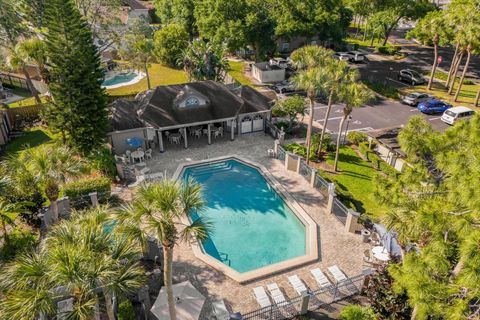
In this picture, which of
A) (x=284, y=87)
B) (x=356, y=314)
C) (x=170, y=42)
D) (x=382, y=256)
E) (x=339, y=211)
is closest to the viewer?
(x=356, y=314)

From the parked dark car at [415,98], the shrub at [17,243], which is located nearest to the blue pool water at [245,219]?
the shrub at [17,243]

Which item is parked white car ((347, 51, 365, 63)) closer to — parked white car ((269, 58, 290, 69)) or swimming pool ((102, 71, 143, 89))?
parked white car ((269, 58, 290, 69))

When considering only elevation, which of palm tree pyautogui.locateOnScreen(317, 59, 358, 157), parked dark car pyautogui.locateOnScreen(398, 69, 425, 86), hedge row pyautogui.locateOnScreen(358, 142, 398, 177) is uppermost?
palm tree pyautogui.locateOnScreen(317, 59, 358, 157)

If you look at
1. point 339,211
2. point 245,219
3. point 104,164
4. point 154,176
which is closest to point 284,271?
point 245,219

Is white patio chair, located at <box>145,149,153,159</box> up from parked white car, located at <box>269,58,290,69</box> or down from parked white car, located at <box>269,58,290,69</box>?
down

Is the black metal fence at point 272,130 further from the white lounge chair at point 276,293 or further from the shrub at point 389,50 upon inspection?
the shrub at point 389,50

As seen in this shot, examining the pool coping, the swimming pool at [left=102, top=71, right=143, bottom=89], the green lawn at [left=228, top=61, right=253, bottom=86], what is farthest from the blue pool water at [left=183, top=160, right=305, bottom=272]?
the swimming pool at [left=102, top=71, right=143, bottom=89]

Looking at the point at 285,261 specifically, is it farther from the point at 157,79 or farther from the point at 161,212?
the point at 157,79
